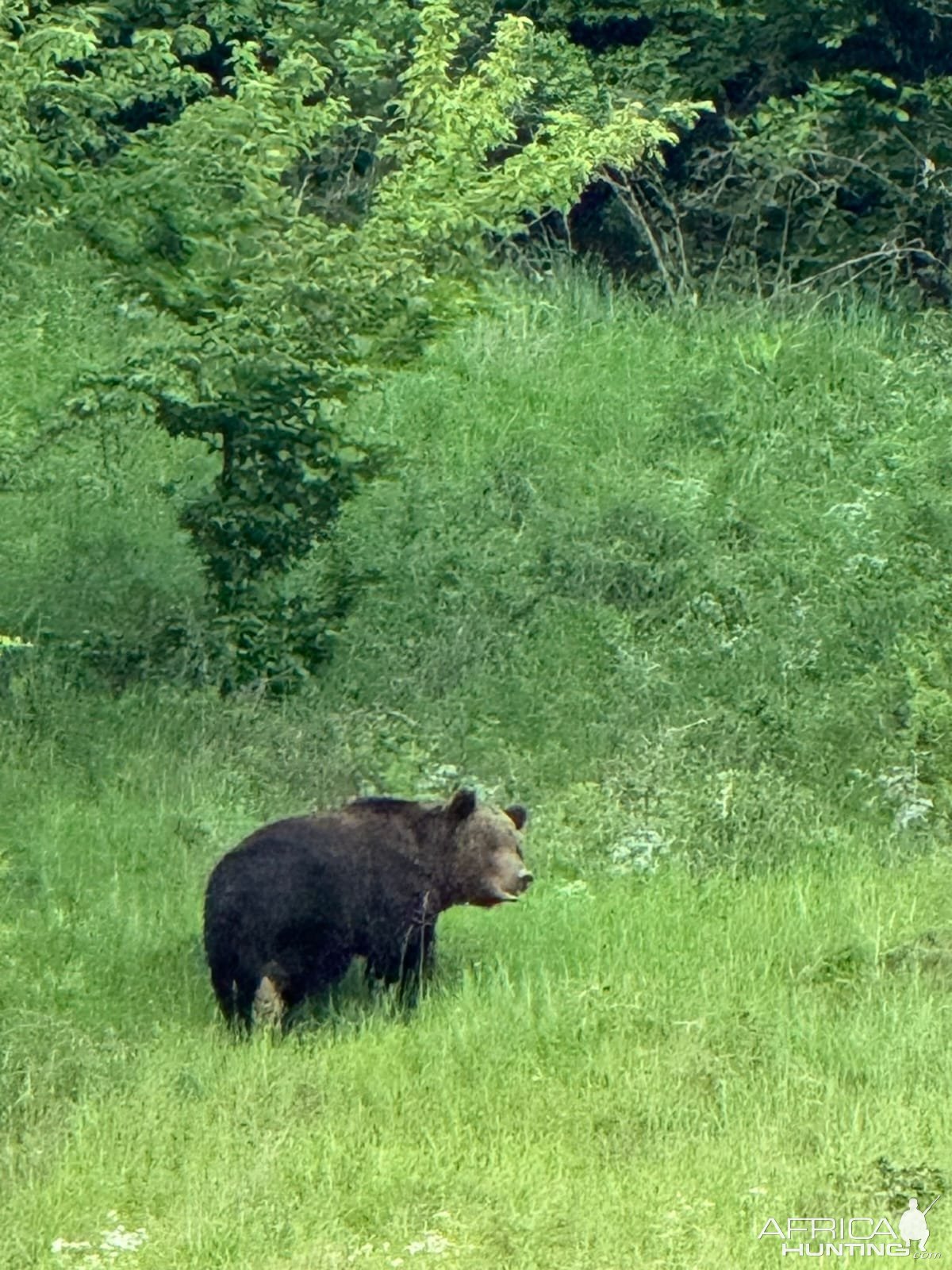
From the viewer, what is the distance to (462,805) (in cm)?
823

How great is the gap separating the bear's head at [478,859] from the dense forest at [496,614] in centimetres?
30

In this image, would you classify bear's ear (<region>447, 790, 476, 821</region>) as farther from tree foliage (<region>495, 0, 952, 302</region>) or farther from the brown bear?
tree foliage (<region>495, 0, 952, 302</region>)

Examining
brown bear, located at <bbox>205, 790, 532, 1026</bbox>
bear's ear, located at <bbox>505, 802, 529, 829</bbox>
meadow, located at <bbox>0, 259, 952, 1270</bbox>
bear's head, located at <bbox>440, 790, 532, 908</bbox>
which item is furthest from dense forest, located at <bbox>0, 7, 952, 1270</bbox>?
bear's ear, located at <bbox>505, 802, 529, 829</bbox>

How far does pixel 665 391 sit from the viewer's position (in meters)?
15.3

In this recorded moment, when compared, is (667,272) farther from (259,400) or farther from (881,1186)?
(881,1186)

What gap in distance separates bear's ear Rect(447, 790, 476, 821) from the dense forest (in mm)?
585

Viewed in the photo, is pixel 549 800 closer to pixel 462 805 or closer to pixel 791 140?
pixel 462 805

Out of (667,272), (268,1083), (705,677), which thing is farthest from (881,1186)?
(667,272)

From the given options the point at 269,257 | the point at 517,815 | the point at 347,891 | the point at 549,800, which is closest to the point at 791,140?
the point at 269,257

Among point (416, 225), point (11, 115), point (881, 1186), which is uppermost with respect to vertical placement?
point (11, 115)

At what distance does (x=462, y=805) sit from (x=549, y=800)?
6.42 feet

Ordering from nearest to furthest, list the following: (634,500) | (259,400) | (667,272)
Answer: (259,400), (634,500), (667,272)

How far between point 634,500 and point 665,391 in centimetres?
186

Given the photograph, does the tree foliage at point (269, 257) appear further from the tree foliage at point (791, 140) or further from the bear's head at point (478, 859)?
the tree foliage at point (791, 140)
